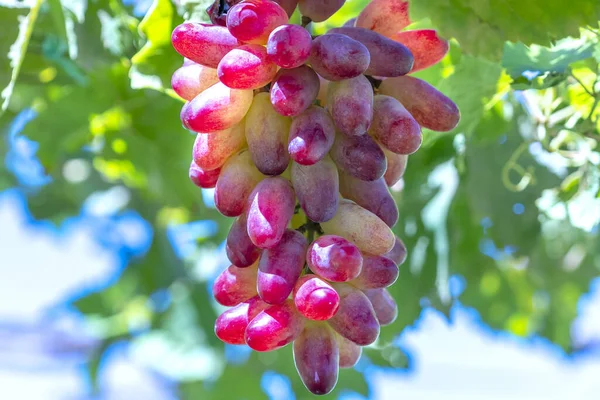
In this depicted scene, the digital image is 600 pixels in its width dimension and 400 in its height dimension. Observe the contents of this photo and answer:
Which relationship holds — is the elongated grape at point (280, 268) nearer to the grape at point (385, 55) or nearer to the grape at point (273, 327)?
the grape at point (273, 327)

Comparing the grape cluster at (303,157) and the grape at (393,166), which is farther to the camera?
the grape at (393,166)

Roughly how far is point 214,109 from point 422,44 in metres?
0.22

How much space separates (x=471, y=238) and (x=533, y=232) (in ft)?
0.46

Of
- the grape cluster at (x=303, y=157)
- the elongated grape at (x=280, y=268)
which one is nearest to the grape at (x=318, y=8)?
the grape cluster at (x=303, y=157)

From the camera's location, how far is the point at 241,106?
2.13 feet

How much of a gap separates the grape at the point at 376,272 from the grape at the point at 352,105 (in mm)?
115

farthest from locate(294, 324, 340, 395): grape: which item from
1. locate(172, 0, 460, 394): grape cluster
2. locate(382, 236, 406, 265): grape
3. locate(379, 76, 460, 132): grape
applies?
locate(379, 76, 460, 132): grape

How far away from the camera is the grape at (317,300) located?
1.96ft

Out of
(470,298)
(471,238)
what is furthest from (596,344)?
(471,238)

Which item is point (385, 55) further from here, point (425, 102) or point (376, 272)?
point (376, 272)

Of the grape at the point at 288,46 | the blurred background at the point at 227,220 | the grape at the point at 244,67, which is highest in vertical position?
the grape at the point at 288,46

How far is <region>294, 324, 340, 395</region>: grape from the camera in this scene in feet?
2.03

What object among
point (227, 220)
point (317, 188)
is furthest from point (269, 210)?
point (227, 220)

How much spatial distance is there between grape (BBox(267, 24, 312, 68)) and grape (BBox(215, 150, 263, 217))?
0.10m
